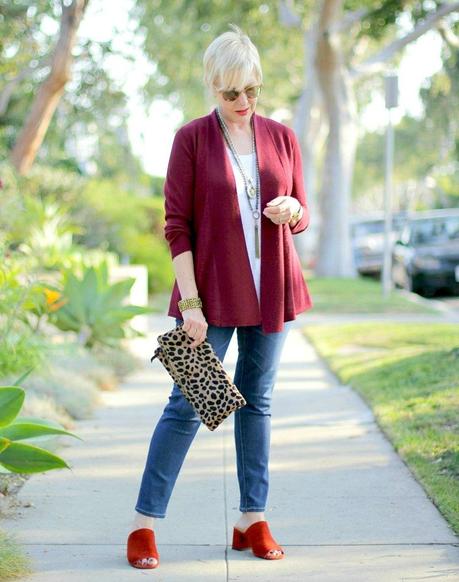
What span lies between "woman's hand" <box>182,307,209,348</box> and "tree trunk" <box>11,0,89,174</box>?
943 centimetres

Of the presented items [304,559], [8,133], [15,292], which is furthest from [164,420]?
[8,133]

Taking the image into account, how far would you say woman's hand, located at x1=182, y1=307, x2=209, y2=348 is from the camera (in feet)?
12.9

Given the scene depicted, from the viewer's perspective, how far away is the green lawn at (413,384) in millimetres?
5398

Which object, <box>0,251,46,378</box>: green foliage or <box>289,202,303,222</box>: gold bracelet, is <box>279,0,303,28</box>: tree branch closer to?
<box>0,251,46,378</box>: green foliage

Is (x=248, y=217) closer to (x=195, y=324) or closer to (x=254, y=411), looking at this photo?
(x=195, y=324)

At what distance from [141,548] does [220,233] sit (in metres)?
1.21

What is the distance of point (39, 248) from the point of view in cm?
1145

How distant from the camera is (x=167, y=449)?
406 cm

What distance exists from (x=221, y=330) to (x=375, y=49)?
36325 millimetres

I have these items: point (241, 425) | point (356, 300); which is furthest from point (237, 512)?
point (356, 300)

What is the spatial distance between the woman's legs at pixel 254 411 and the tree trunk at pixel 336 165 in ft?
63.8

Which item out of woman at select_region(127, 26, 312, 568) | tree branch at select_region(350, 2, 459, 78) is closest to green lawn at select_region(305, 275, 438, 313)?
tree branch at select_region(350, 2, 459, 78)

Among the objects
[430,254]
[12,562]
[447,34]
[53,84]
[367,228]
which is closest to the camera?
[12,562]

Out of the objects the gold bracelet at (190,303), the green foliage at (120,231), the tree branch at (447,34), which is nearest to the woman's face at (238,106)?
the gold bracelet at (190,303)
